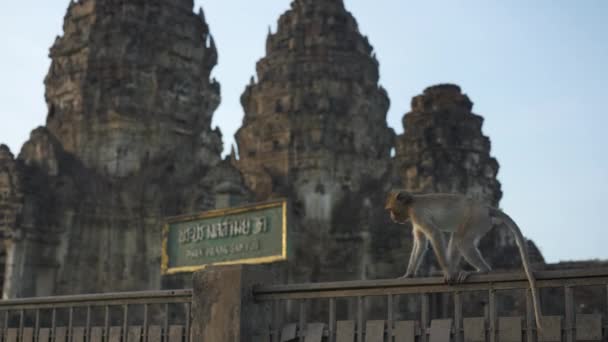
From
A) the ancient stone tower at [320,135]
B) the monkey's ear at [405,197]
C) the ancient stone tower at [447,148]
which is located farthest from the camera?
the ancient stone tower at [320,135]

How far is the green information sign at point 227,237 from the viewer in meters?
15.3

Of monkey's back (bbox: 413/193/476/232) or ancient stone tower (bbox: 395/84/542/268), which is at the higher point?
ancient stone tower (bbox: 395/84/542/268)

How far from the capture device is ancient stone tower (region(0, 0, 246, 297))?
2484cm

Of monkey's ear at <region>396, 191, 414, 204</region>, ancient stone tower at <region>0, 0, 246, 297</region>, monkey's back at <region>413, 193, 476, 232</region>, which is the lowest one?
monkey's back at <region>413, 193, 476, 232</region>

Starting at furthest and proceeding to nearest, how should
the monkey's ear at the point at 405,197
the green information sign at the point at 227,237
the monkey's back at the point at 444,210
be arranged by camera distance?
the green information sign at the point at 227,237 < the monkey's ear at the point at 405,197 < the monkey's back at the point at 444,210

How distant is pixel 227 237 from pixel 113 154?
12.5 meters

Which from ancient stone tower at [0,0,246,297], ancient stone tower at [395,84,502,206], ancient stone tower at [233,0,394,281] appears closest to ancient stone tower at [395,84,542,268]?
ancient stone tower at [395,84,502,206]

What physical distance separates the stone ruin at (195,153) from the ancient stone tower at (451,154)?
0.06 meters

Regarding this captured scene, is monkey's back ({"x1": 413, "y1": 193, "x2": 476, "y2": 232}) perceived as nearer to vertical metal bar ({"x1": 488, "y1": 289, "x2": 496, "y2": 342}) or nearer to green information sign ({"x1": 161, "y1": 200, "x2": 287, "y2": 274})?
vertical metal bar ({"x1": 488, "y1": 289, "x2": 496, "y2": 342})

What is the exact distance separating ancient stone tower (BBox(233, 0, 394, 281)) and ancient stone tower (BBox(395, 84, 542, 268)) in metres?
2.62

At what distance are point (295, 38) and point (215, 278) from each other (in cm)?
3166

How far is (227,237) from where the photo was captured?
16266mm

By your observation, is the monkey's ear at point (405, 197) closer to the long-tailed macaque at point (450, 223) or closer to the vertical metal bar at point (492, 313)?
the long-tailed macaque at point (450, 223)

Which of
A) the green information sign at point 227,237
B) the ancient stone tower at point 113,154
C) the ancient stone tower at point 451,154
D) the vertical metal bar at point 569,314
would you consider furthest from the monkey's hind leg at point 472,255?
the ancient stone tower at point 451,154
